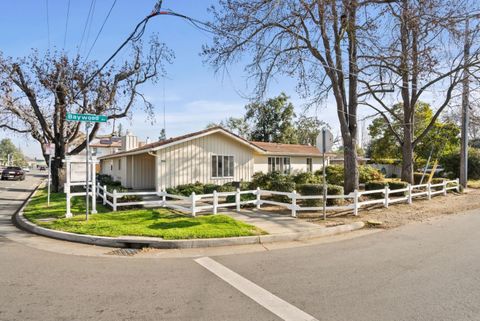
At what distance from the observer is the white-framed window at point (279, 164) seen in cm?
2694

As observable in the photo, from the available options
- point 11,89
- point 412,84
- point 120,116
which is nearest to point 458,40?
point 412,84

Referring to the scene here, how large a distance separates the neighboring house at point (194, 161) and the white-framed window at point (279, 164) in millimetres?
350

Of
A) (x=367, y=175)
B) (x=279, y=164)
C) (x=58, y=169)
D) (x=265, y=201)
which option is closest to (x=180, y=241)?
(x=265, y=201)

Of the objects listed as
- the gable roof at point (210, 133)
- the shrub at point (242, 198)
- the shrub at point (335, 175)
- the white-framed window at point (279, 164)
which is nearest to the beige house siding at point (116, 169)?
the gable roof at point (210, 133)

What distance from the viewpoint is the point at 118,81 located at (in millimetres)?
24328

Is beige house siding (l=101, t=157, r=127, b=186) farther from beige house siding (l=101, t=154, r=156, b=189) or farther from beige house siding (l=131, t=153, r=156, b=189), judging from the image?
beige house siding (l=131, t=153, r=156, b=189)

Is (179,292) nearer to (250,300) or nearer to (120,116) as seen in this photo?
(250,300)

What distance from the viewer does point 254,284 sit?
5.29 meters

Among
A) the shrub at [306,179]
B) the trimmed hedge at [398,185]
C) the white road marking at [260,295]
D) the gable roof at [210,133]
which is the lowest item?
the white road marking at [260,295]

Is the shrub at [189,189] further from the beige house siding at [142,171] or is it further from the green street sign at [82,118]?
the green street sign at [82,118]

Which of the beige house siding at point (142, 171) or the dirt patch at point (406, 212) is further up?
the beige house siding at point (142, 171)

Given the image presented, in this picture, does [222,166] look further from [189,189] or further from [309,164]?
[309,164]

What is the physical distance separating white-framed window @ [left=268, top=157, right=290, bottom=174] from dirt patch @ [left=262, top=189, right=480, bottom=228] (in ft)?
39.4

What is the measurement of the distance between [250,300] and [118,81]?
23.0m
